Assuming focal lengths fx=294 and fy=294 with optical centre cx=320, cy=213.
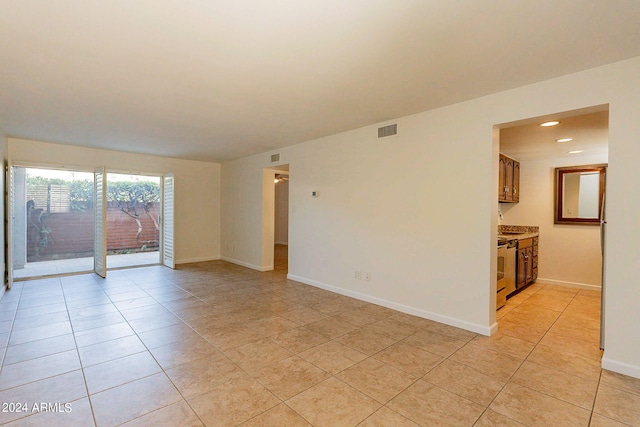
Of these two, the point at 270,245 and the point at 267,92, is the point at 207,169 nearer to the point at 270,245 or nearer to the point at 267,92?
the point at 270,245

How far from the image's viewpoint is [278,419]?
5.98ft

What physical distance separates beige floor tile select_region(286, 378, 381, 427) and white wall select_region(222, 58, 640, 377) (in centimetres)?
179

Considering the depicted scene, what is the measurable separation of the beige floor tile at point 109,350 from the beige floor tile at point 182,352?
215 millimetres

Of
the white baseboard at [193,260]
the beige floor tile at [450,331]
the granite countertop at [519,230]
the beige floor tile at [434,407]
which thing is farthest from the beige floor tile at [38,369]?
the granite countertop at [519,230]

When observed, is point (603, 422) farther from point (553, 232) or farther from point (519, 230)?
point (519, 230)

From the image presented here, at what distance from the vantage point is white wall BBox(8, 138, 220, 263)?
5.82 metres

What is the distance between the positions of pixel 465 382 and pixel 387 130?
116 inches

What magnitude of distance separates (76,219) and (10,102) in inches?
175

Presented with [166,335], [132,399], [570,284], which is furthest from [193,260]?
[570,284]

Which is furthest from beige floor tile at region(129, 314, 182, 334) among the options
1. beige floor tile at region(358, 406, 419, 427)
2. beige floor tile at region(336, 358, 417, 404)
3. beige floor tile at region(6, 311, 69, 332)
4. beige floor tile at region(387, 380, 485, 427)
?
beige floor tile at region(387, 380, 485, 427)

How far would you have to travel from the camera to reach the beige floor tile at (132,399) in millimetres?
1831

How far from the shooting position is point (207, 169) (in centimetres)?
741

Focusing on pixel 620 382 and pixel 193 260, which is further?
pixel 193 260

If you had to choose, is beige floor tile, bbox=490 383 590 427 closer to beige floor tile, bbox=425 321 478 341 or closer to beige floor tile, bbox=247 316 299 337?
beige floor tile, bbox=425 321 478 341
